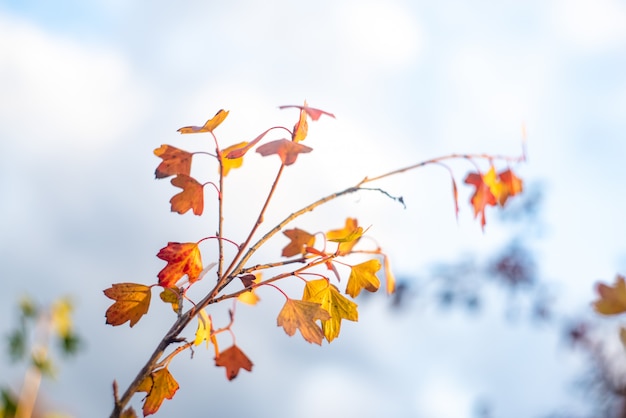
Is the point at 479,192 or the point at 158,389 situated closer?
the point at 158,389

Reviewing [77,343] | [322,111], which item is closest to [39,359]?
[77,343]

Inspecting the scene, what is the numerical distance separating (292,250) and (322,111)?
190 mm

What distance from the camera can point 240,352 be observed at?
924 mm

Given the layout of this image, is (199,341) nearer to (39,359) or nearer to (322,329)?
(322,329)

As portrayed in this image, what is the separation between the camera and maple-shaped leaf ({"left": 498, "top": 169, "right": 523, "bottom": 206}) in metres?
1.09

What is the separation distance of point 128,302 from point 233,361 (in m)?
0.17

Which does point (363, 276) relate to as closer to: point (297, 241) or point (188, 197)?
point (297, 241)

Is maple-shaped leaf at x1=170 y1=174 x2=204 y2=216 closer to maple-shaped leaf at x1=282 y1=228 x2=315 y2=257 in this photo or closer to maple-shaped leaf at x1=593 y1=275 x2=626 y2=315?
maple-shaped leaf at x1=282 y1=228 x2=315 y2=257

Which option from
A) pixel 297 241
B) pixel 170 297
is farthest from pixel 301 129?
pixel 170 297

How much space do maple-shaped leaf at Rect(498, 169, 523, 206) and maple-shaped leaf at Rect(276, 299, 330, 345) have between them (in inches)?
A: 16.2

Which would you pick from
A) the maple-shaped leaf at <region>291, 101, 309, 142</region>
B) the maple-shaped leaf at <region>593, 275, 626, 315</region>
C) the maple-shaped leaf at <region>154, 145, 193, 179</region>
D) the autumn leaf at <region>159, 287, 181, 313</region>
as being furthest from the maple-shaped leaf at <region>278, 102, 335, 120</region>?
the maple-shaped leaf at <region>593, 275, 626, 315</region>

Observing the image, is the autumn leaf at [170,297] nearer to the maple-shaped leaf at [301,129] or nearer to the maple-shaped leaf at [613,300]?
the maple-shaped leaf at [301,129]

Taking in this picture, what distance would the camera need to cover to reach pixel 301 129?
0.85 m

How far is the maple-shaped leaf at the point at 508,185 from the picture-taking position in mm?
1092
